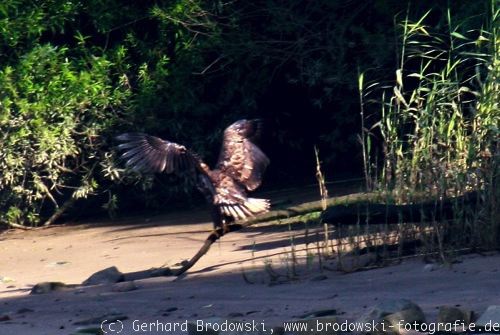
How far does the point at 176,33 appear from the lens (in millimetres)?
12148

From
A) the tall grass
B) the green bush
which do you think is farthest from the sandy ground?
the green bush

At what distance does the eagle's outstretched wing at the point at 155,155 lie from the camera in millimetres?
9305

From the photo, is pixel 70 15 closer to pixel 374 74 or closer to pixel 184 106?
pixel 184 106

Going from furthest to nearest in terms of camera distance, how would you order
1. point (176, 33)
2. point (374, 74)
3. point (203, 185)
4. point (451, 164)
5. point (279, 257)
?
1. point (176, 33)
2. point (374, 74)
3. point (203, 185)
4. point (279, 257)
5. point (451, 164)

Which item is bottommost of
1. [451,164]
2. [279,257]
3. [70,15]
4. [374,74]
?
[279,257]

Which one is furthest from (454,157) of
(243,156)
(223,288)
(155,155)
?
(155,155)

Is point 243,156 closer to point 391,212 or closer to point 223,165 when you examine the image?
point 223,165

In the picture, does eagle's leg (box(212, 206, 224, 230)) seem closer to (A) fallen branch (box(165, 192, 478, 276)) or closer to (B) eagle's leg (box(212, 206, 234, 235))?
(B) eagle's leg (box(212, 206, 234, 235))

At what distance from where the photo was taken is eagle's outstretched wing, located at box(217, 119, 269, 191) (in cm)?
984

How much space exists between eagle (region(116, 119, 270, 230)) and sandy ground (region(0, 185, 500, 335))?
35 cm

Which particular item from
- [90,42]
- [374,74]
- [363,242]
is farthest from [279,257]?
[90,42]

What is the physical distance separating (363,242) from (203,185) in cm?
209

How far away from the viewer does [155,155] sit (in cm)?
935

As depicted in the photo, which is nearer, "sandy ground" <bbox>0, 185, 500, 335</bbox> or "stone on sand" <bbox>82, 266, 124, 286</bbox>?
"sandy ground" <bbox>0, 185, 500, 335</bbox>
